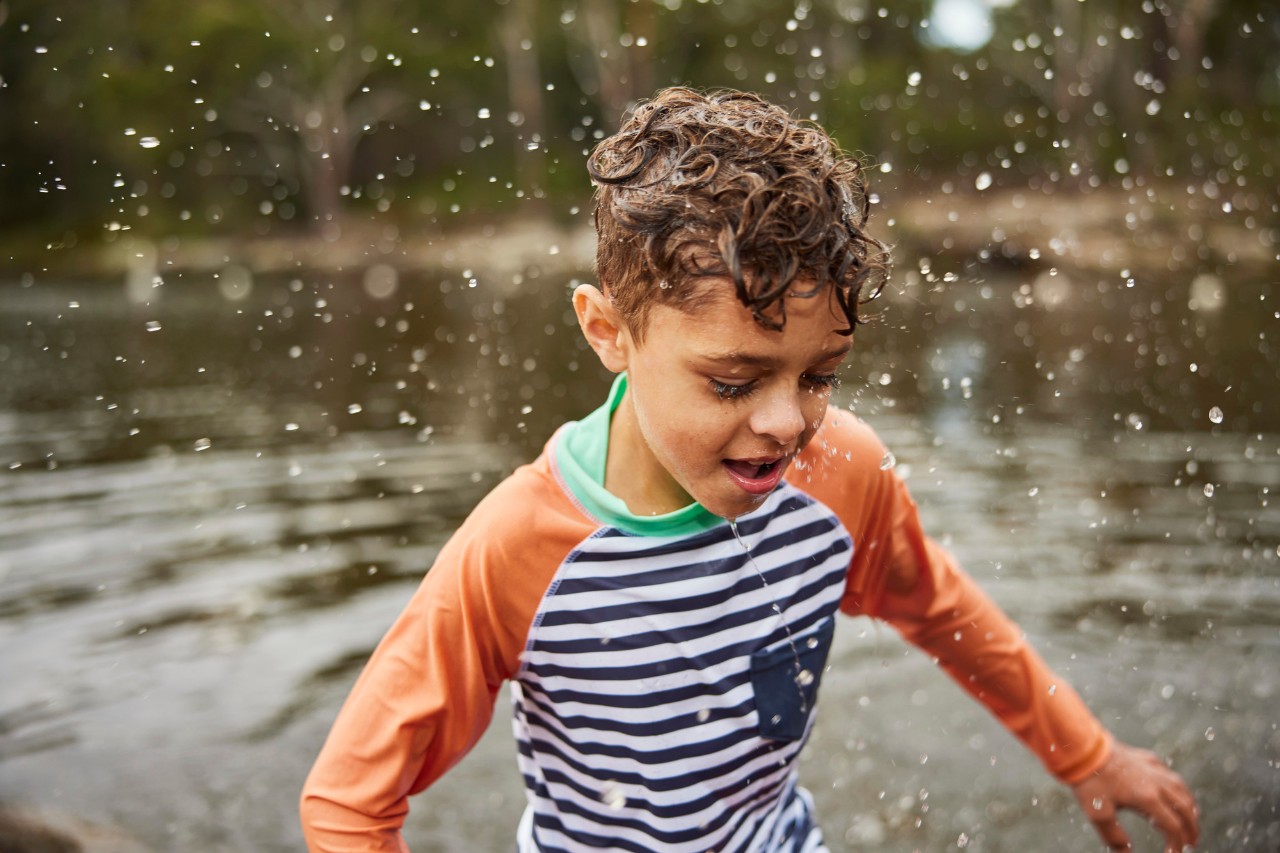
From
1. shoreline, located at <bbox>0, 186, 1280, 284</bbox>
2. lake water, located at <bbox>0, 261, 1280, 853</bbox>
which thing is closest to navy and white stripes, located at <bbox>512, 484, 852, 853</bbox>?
lake water, located at <bbox>0, 261, 1280, 853</bbox>

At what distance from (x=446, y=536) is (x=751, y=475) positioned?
4474 millimetres

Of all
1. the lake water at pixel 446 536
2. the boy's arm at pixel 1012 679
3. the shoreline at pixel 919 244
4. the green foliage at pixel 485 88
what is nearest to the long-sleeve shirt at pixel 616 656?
the boy's arm at pixel 1012 679

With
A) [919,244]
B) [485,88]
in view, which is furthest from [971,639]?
[485,88]

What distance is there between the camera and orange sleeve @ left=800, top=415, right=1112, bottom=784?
7.39ft

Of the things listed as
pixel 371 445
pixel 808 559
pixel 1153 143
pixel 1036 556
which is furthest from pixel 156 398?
pixel 1153 143

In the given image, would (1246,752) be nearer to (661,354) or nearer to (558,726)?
(558,726)

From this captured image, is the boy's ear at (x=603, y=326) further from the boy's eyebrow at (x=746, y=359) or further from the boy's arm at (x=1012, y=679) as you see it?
the boy's arm at (x=1012, y=679)

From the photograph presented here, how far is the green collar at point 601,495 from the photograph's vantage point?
→ 1911 mm

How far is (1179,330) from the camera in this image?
12.9 metres

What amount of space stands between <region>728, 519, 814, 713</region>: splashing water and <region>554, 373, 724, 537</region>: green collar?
0.17 ft

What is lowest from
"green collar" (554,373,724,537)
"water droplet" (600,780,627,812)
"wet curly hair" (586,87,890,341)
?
"water droplet" (600,780,627,812)

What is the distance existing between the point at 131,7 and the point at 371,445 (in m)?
35.8

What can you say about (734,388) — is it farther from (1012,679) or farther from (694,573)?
(1012,679)

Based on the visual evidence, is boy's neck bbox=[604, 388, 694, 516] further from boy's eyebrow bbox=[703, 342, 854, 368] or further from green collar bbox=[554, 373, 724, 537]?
boy's eyebrow bbox=[703, 342, 854, 368]
